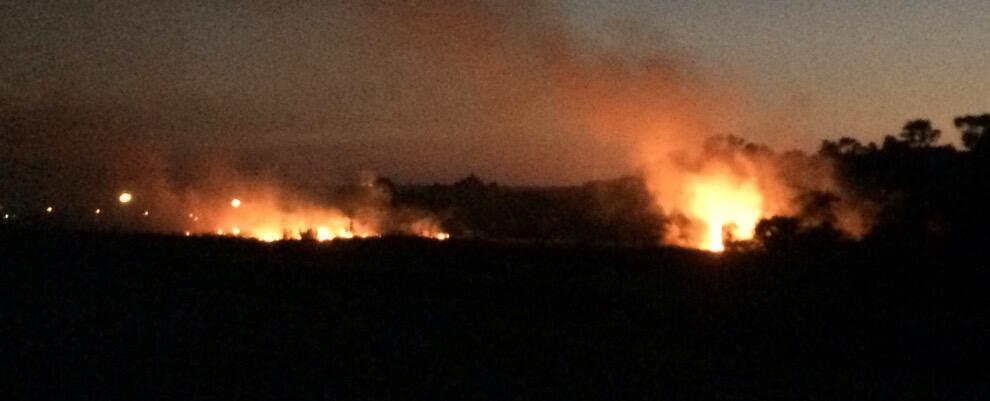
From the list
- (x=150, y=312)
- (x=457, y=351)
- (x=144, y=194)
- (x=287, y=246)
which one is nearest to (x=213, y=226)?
(x=144, y=194)

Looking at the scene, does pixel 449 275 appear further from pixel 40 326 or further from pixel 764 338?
pixel 40 326

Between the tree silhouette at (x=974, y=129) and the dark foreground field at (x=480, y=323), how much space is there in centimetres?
418

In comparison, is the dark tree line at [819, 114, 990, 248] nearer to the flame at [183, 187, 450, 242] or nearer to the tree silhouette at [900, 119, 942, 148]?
the tree silhouette at [900, 119, 942, 148]

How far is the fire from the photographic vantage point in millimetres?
34531

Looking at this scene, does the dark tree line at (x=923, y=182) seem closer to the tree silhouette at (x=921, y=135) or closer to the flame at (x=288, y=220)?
the tree silhouette at (x=921, y=135)

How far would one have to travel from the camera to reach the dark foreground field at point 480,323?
1267 centimetres

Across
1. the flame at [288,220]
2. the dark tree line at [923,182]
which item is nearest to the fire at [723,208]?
the dark tree line at [923,182]

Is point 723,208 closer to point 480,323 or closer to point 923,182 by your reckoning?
point 923,182

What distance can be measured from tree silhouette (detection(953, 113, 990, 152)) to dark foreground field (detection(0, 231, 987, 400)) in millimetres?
4181

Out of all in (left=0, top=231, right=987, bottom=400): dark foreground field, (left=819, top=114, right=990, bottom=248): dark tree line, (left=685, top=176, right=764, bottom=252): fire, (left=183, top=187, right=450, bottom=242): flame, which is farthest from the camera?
(left=183, top=187, right=450, bottom=242): flame

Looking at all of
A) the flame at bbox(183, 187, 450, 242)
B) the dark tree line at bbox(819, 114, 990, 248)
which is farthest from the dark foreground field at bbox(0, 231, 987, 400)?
the flame at bbox(183, 187, 450, 242)

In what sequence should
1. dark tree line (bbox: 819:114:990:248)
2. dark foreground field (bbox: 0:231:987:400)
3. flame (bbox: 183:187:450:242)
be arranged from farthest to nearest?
flame (bbox: 183:187:450:242) → dark tree line (bbox: 819:114:990:248) → dark foreground field (bbox: 0:231:987:400)

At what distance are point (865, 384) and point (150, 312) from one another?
9624 millimetres

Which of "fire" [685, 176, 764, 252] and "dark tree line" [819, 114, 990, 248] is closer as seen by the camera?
"dark tree line" [819, 114, 990, 248]
